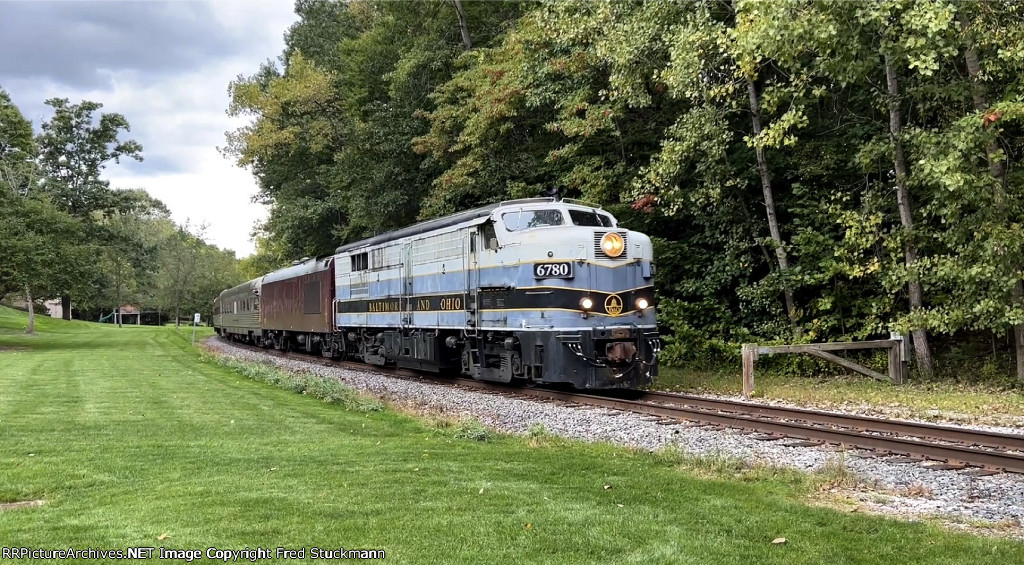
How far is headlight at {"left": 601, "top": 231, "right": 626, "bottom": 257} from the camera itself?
1406cm

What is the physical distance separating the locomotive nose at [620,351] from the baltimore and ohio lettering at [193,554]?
935 cm

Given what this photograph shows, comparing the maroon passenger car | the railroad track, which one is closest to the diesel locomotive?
the railroad track

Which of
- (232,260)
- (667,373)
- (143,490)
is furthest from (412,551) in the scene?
(232,260)

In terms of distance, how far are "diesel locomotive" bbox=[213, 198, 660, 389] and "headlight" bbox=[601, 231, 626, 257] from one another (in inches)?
0.7

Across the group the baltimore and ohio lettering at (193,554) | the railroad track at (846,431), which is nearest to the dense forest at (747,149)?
the railroad track at (846,431)

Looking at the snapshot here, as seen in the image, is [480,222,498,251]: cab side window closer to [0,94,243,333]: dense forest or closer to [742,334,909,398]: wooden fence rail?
[742,334,909,398]: wooden fence rail

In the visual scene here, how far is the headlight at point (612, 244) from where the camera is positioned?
554 inches

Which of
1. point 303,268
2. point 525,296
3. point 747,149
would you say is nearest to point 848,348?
point 747,149

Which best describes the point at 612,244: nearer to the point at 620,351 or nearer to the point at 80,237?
the point at 620,351

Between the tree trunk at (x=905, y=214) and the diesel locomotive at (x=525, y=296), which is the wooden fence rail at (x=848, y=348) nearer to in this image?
the tree trunk at (x=905, y=214)

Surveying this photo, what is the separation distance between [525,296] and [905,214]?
797cm

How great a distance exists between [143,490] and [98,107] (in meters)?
52.5

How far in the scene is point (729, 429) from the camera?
35.3 feet

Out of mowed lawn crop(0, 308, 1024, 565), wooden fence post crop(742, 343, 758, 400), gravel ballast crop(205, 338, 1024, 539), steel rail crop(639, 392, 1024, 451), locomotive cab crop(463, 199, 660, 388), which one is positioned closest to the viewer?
mowed lawn crop(0, 308, 1024, 565)
